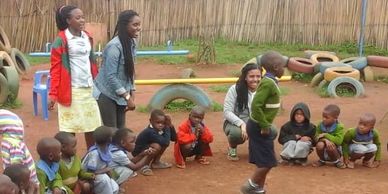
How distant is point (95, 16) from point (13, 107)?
6081 millimetres

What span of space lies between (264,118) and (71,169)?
5.23 ft

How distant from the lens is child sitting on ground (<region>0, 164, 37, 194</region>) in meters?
4.02

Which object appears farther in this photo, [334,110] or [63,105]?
[334,110]

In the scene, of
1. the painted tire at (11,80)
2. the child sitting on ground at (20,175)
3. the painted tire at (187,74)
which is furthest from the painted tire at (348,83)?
the child sitting on ground at (20,175)

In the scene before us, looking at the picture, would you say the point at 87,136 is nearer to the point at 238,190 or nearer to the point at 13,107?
the point at 238,190

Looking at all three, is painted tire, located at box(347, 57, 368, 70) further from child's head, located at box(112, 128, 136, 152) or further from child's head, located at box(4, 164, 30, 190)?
child's head, located at box(4, 164, 30, 190)

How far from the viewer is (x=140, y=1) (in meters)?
15.2

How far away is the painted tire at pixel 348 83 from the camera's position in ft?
33.0

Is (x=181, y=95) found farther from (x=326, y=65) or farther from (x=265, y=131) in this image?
(x=326, y=65)

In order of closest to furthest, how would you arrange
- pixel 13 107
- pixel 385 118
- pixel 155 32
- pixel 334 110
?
pixel 334 110 → pixel 385 118 → pixel 13 107 → pixel 155 32

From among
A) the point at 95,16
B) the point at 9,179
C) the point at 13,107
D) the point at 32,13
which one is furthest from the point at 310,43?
the point at 9,179

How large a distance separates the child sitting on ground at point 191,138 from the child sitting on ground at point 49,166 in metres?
1.83

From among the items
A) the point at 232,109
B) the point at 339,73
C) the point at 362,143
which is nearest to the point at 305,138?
the point at 362,143

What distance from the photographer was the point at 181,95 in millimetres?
8375
